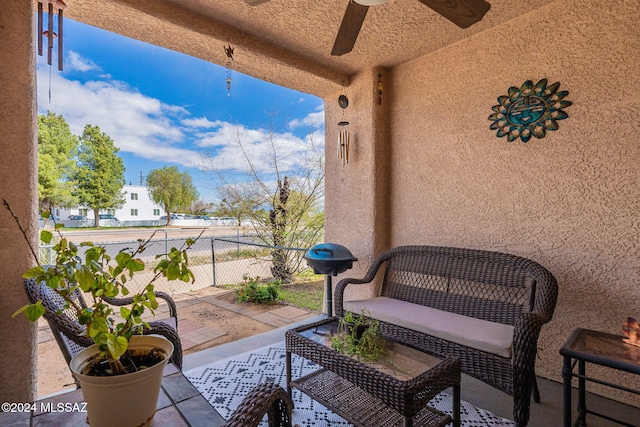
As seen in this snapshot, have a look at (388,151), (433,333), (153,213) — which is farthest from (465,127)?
(153,213)

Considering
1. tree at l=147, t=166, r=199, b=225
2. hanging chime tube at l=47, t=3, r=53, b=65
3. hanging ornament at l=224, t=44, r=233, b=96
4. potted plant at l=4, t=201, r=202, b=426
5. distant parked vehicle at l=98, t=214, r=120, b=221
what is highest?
hanging ornament at l=224, t=44, r=233, b=96

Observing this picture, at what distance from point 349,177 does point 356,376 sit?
2.43 metres

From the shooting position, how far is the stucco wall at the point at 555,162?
2.12 metres

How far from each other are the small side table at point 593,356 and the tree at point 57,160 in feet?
23.4

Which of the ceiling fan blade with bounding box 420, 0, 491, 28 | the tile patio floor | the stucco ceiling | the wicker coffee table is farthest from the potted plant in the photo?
the stucco ceiling

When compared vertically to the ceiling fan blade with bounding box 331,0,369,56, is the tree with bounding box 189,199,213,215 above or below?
below

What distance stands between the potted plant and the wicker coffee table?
99 centimetres

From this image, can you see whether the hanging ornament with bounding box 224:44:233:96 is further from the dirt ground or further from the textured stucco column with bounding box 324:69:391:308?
the dirt ground

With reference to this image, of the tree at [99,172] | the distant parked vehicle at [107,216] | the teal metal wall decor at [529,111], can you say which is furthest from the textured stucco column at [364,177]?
the distant parked vehicle at [107,216]

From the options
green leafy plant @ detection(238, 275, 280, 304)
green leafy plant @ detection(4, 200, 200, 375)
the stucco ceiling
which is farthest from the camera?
green leafy plant @ detection(238, 275, 280, 304)

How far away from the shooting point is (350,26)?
199 cm

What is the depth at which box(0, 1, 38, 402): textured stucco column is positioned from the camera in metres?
1.75

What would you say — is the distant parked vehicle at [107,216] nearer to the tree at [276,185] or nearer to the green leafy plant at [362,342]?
the tree at [276,185]

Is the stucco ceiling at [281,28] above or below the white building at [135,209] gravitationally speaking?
above
